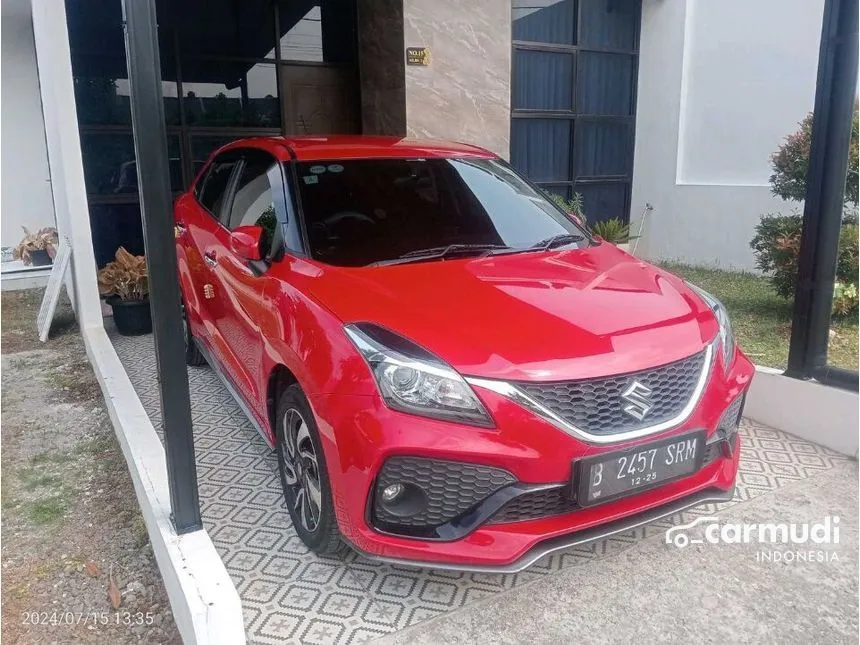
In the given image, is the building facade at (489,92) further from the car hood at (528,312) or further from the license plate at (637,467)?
the license plate at (637,467)

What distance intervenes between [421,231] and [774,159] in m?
4.41

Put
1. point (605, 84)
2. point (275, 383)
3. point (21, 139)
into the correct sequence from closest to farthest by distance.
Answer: point (275, 383)
point (21, 139)
point (605, 84)

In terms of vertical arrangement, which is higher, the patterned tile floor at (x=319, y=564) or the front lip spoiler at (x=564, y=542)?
the front lip spoiler at (x=564, y=542)

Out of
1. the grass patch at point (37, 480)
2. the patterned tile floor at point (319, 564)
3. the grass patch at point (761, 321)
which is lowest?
the grass patch at point (37, 480)

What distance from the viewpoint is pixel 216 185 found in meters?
4.14

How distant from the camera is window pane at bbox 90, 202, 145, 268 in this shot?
664cm

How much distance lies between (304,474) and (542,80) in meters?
6.61

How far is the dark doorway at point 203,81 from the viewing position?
6.41 meters

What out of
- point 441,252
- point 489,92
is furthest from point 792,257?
point 441,252

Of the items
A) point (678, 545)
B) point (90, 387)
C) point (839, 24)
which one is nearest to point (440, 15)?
point (839, 24)

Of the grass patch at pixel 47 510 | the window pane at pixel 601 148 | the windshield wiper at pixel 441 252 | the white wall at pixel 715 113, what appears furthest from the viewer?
the window pane at pixel 601 148

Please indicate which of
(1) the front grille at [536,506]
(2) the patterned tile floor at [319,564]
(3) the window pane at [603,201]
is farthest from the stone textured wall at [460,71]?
(1) the front grille at [536,506]

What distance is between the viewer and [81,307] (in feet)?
18.4

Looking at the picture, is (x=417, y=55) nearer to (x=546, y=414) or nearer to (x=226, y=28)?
(x=226, y=28)
